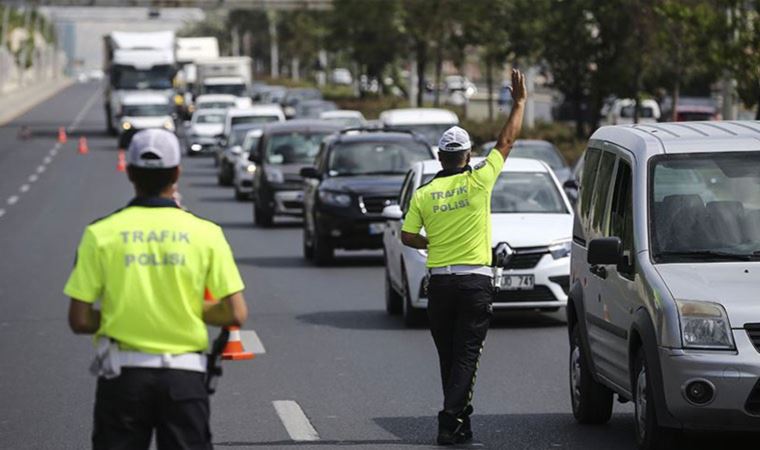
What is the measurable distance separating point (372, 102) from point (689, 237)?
69.3 m

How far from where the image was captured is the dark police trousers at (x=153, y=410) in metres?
6.32

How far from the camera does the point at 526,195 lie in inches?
701

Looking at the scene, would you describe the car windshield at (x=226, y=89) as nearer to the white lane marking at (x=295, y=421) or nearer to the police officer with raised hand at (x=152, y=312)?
the white lane marking at (x=295, y=421)

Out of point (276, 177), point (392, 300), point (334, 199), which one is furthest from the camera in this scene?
point (276, 177)

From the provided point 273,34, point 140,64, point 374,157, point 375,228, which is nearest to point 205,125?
point 140,64

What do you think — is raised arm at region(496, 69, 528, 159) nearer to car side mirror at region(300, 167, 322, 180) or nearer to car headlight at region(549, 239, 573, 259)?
car headlight at region(549, 239, 573, 259)

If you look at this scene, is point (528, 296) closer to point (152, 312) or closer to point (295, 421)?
point (295, 421)

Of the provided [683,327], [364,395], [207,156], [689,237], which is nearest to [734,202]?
[689,237]

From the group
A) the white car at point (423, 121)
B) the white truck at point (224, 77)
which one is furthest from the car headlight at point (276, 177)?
the white truck at point (224, 77)

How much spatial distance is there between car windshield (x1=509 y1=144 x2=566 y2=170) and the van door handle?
715 inches

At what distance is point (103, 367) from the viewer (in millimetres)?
6422

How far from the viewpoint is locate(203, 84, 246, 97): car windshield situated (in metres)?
81.2

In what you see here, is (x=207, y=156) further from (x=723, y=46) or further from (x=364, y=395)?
(x=364, y=395)

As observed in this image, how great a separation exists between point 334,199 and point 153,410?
17.1 m
